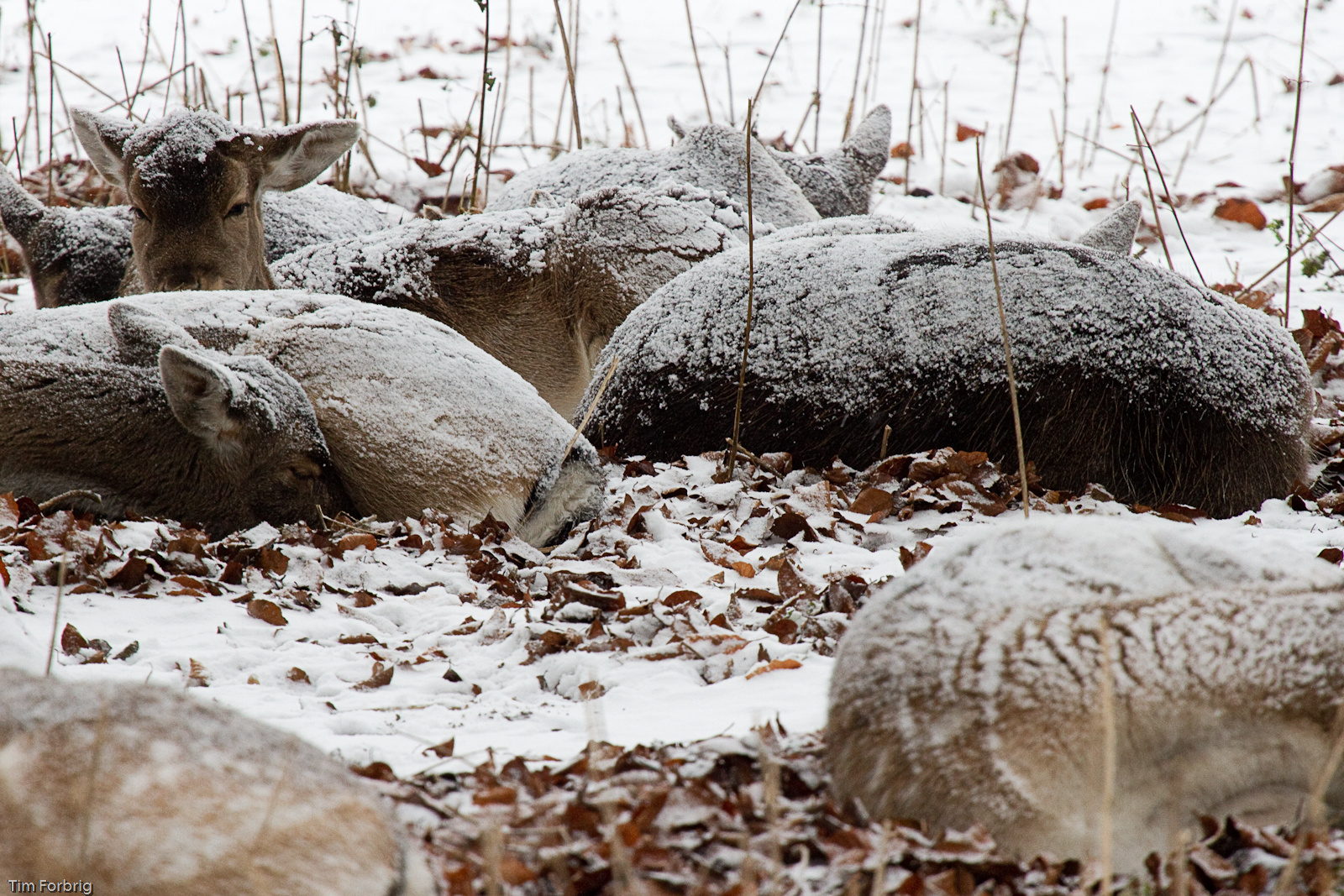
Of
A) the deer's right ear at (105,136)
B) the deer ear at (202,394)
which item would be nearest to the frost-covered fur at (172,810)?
the deer ear at (202,394)

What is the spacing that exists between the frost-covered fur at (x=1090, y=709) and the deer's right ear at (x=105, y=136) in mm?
5379

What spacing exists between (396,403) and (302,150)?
2720mm

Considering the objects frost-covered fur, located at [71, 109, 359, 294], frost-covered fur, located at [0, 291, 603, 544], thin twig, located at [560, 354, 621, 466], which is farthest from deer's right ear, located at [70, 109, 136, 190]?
thin twig, located at [560, 354, 621, 466]

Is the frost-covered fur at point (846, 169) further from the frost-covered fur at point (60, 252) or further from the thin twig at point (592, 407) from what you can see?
the frost-covered fur at point (60, 252)

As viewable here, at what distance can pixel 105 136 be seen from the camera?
20.2 feet

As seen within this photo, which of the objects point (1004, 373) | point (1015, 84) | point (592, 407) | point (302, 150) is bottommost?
point (592, 407)

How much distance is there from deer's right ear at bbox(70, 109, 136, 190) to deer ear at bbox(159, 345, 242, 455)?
108 inches

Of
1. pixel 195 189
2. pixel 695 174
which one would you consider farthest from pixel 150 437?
pixel 695 174

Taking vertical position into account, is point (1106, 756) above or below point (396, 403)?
→ above

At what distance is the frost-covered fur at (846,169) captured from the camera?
307 inches

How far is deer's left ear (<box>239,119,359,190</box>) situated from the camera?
6125 mm

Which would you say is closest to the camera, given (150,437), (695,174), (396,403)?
(150,437)

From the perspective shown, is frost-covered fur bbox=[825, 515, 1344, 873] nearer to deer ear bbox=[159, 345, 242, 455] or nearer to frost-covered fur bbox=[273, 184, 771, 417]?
deer ear bbox=[159, 345, 242, 455]

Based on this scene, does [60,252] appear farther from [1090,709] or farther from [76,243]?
[1090,709]
